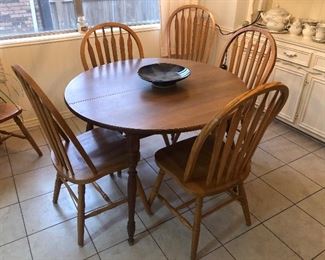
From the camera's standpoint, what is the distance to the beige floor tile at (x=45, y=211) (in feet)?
5.38

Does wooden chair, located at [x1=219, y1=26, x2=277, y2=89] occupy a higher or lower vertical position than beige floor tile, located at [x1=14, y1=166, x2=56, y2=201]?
higher

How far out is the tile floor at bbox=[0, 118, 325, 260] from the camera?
4.92 ft

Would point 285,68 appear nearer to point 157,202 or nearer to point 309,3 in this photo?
point 309,3

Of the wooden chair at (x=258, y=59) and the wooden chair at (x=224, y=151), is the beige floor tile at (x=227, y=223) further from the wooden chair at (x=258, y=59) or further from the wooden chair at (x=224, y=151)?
the wooden chair at (x=258, y=59)

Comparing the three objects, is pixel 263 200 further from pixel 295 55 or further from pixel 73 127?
pixel 73 127

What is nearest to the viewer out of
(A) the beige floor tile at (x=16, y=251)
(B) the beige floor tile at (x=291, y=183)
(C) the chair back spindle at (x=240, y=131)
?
(C) the chair back spindle at (x=240, y=131)

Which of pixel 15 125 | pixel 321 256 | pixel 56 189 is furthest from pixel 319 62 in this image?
pixel 15 125

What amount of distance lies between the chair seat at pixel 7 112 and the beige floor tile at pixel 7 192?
16.3 inches

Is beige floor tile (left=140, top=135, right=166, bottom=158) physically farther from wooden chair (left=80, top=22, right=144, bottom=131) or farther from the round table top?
the round table top

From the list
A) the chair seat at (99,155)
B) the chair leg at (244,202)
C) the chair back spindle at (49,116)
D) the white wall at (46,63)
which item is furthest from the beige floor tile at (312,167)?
the white wall at (46,63)

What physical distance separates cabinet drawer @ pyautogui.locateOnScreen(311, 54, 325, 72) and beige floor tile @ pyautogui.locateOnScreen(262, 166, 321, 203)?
0.79 metres

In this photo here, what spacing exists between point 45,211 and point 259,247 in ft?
4.09

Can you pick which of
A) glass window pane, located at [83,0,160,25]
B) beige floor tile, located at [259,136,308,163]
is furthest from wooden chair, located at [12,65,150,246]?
glass window pane, located at [83,0,160,25]

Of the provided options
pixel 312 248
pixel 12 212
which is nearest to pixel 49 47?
pixel 12 212
